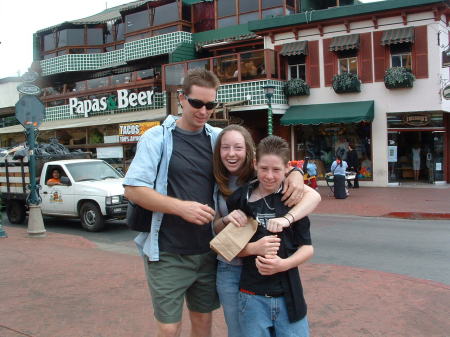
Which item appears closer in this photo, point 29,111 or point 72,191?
point 29,111

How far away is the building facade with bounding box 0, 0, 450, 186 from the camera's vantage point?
20.2 metres

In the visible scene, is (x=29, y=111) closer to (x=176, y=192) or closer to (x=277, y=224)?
(x=176, y=192)

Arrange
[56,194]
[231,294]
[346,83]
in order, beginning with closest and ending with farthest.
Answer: [231,294] → [56,194] → [346,83]

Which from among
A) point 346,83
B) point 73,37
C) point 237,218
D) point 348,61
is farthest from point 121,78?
point 237,218

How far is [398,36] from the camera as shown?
20.0 metres

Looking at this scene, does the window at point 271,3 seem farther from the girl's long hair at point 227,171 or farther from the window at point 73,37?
the girl's long hair at point 227,171

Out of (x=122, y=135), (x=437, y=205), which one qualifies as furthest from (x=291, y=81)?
(x=437, y=205)

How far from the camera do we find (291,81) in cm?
2266

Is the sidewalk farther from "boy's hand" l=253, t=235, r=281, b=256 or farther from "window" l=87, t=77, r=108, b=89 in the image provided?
"window" l=87, t=77, r=108, b=89

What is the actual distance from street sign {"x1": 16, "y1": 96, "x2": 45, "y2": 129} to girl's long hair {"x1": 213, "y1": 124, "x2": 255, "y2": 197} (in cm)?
868

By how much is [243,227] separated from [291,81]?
20.5 m

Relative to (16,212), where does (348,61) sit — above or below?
above

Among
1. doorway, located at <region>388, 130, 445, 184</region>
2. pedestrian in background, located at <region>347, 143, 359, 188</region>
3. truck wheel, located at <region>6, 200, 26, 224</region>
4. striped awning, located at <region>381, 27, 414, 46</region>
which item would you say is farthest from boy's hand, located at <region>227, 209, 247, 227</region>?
doorway, located at <region>388, 130, 445, 184</region>

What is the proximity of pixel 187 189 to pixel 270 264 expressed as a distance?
71 cm
